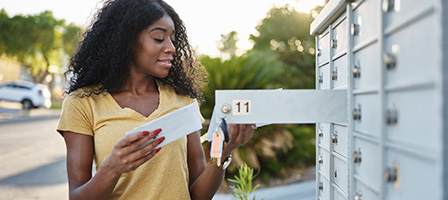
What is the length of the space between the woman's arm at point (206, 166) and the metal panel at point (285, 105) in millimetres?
117

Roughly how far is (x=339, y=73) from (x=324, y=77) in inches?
13.8

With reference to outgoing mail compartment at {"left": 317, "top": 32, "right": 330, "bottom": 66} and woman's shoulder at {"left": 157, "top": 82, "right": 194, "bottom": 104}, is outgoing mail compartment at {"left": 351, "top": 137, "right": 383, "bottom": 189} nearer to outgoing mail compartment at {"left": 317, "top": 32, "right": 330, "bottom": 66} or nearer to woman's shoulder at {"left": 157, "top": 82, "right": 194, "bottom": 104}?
outgoing mail compartment at {"left": 317, "top": 32, "right": 330, "bottom": 66}

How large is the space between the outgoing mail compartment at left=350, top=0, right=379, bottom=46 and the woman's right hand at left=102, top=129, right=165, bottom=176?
2.14ft

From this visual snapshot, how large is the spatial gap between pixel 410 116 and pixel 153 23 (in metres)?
1.16

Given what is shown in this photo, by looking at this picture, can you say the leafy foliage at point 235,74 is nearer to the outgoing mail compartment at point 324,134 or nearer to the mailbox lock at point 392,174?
the outgoing mail compartment at point 324,134

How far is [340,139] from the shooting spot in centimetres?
174

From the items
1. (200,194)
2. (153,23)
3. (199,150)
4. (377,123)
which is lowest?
(200,194)

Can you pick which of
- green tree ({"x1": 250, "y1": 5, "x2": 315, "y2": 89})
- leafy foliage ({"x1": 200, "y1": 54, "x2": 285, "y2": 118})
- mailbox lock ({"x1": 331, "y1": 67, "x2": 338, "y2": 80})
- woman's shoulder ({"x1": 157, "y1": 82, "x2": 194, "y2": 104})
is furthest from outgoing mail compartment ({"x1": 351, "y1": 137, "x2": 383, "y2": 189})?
green tree ({"x1": 250, "y1": 5, "x2": 315, "y2": 89})

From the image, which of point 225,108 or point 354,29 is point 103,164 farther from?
point 354,29

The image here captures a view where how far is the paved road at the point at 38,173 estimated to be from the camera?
5.54 metres

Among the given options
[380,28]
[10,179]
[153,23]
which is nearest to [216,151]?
[380,28]

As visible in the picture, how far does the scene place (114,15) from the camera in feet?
6.32

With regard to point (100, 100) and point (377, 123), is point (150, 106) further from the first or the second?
point (377, 123)

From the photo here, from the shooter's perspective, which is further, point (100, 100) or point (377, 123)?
point (100, 100)
